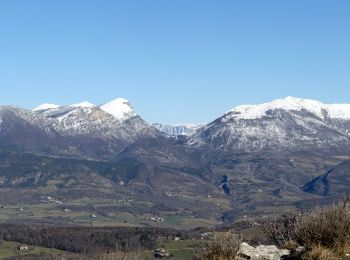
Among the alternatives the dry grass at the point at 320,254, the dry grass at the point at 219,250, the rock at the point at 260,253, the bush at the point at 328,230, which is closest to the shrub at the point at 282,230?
the bush at the point at 328,230

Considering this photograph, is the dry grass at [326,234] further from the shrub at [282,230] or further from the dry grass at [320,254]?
the shrub at [282,230]

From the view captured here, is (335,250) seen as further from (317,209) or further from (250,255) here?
(317,209)

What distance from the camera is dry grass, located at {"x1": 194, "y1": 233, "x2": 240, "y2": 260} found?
20719 mm

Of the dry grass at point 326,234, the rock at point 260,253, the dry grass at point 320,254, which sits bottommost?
the rock at point 260,253

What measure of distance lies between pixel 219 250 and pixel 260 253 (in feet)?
5.60

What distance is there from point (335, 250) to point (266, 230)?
752 centimetres

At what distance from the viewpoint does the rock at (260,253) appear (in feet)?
69.3

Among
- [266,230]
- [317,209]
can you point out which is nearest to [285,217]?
[266,230]

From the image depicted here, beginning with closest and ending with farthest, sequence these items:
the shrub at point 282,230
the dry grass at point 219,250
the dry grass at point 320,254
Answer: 1. the dry grass at point 320,254
2. the dry grass at point 219,250
3. the shrub at point 282,230

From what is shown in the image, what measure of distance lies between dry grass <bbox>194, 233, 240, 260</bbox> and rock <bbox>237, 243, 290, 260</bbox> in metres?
0.33

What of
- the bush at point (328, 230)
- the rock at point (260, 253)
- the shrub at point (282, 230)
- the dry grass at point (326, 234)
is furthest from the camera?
the shrub at point (282, 230)

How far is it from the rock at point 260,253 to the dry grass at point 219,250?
1.10ft

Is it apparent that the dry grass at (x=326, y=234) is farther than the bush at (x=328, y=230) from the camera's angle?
No

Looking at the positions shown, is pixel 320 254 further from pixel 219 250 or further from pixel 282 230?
pixel 282 230
